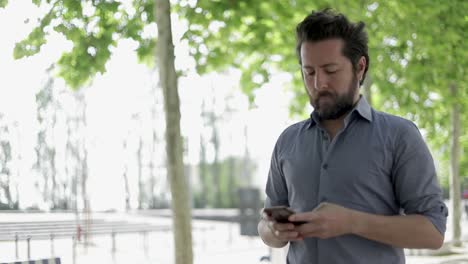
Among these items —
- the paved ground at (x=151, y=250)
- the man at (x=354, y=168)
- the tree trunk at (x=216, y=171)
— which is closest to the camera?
the man at (x=354, y=168)

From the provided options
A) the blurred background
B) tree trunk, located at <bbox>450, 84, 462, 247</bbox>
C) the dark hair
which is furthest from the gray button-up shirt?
tree trunk, located at <bbox>450, 84, 462, 247</bbox>

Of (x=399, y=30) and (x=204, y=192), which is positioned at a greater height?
(x=399, y=30)

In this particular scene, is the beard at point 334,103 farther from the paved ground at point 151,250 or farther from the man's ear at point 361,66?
the paved ground at point 151,250

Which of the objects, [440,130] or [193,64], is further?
[440,130]

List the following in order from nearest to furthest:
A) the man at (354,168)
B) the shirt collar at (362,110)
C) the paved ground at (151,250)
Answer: the man at (354,168) < the shirt collar at (362,110) < the paved ground at (151,250)

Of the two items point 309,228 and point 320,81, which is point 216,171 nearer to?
point 320,81

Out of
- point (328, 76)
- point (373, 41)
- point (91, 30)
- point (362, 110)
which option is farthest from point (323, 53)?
point (373, 41)

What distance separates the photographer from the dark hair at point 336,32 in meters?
1.93

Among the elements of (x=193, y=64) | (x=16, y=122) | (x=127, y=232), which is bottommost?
(x=127, y=232)

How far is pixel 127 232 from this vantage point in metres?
20.0

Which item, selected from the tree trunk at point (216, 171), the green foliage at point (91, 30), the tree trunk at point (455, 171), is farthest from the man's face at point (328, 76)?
the tree trunk at point (216, 171)

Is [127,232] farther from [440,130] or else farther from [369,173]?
[369,173]

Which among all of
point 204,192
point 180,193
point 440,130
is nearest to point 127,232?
point 440,130

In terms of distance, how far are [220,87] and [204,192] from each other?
289 inches
